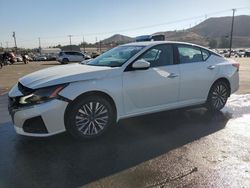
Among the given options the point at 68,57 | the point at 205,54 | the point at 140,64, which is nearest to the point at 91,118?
the point at 140,64

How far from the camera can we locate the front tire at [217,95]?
21.0 feet

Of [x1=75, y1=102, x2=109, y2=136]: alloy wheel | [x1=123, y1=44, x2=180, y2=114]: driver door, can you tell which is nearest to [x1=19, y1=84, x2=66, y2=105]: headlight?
[x1=75, y1=102, x2=109, y2=136]: alloy wheel

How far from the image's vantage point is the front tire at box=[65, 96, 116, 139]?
14.9 ft

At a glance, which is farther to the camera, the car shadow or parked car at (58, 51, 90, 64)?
parked car at (58, 51, 90, 64)

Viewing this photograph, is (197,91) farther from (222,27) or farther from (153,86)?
(222,27)

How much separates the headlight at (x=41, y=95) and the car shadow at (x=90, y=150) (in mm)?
707

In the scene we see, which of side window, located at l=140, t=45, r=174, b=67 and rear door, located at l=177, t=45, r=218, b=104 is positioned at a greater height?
side window, located at l=140, t=45, r=174, b=67

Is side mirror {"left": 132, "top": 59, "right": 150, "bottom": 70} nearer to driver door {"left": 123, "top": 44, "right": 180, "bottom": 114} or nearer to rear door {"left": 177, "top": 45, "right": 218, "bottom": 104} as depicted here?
driver door {"left": 123, "top": 44, "right": 180, "bottom": 114}

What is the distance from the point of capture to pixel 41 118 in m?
4.30

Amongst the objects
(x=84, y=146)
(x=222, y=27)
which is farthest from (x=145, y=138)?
(x=222, y=27)

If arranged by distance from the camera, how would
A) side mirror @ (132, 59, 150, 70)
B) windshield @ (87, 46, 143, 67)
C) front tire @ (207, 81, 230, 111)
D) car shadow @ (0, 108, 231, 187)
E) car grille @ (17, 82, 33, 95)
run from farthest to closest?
front tire @ (207, 81, 230, 111), windshield @ (87, 46, 143, 67), side mirror @ (132, 59, 150, 70), car grille @ (17, 82, 33, 95), car shadow @ (0, 108, 231, 187)

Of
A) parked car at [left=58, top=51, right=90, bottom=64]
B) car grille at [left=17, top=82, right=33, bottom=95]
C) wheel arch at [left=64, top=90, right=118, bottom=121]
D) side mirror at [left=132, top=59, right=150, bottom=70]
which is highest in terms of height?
side mirror at [left=132, top=59, right=150, bottom=70]

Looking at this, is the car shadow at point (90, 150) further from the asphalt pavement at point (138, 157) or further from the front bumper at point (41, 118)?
the front bumper at point (41, 118)

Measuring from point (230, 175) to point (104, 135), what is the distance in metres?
2.19
